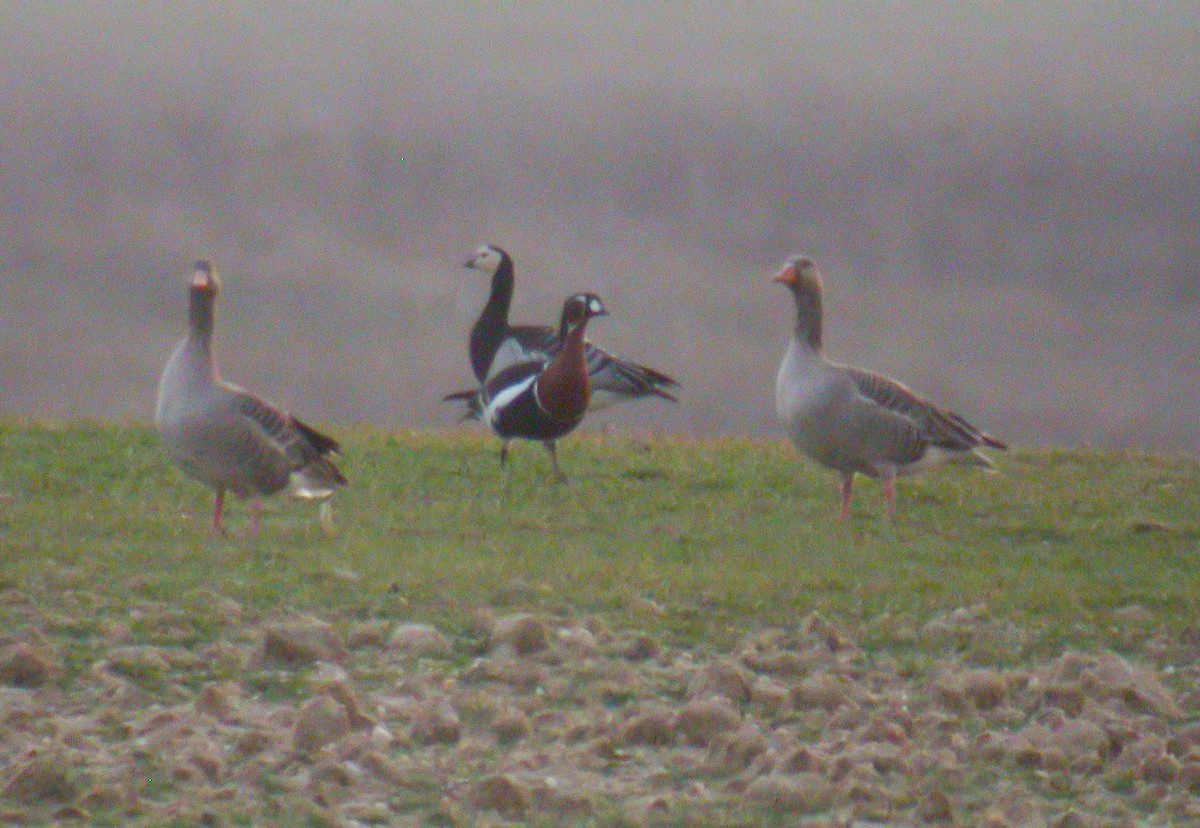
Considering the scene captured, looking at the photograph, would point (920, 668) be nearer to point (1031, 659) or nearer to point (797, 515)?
point (1031, 659)

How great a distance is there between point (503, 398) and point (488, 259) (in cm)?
598

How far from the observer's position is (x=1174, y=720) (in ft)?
25.1

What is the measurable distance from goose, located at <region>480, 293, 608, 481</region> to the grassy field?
1.24 feet

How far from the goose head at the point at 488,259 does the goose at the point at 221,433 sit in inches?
344

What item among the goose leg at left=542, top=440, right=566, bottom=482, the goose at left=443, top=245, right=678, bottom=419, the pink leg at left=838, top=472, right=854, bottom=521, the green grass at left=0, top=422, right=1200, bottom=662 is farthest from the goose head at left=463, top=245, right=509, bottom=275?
the pink leg at left=838, top=472, right=854, bottom=521

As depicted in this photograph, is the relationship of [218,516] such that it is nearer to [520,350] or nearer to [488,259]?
[520,350]

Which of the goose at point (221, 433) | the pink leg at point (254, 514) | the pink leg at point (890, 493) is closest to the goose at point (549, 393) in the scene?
the pink leg at point (890, 493)

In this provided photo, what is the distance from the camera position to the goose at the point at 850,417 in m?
13.5

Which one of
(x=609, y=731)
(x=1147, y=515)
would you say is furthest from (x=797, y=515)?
(x=609, y=731)

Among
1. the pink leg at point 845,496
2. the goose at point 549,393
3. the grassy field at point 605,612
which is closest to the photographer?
the grassy field at point 605,612

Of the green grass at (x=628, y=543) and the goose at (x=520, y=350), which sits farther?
the goose at (x=520, y=350)

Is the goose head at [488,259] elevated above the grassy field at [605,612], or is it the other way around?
the goose head at [488,259]

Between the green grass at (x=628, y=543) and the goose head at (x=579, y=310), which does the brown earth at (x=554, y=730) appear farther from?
the goose head at (x=579, y=310)

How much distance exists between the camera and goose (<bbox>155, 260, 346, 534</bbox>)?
456 inches
